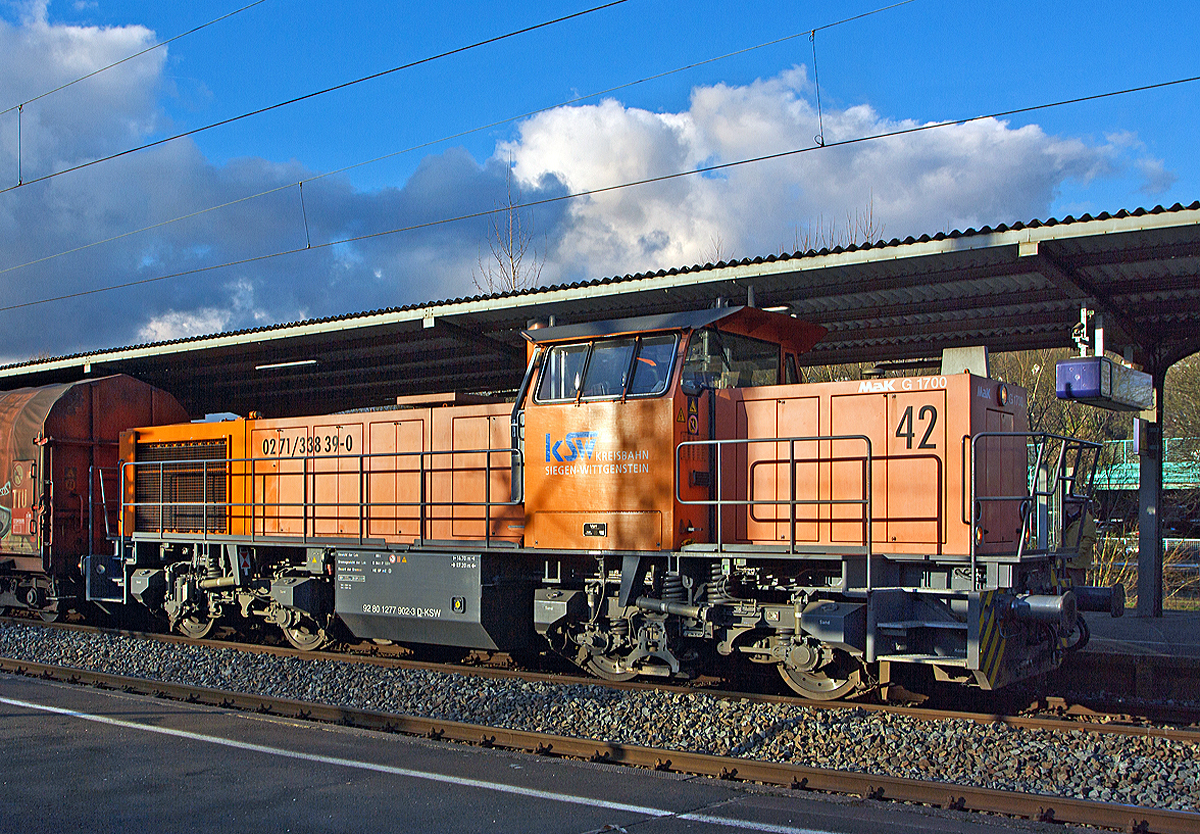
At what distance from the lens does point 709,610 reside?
8414mm

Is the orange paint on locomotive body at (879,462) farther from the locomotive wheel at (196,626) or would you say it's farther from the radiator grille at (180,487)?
the locomotive wheel at (196,626)

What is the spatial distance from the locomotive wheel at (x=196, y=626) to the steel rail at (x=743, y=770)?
136 inches

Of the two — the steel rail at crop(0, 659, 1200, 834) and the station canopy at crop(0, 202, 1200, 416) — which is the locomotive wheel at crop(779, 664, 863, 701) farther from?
the station canopy at crop(0, 202, 1200, 416)

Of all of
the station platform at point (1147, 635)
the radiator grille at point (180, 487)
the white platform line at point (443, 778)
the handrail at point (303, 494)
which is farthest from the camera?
the radiator grille at point (180, 487)

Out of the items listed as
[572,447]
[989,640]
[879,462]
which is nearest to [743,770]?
[989,640]

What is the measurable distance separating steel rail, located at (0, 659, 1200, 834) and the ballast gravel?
0.42 meters

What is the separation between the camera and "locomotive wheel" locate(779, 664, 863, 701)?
8453mm

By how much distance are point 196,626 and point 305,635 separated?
6.70 ft

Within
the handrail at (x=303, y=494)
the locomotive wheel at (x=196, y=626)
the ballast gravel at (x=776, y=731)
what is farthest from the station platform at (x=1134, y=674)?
the locomotive wheel at (x=196, y=626)

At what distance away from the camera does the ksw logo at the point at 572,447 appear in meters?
9.02

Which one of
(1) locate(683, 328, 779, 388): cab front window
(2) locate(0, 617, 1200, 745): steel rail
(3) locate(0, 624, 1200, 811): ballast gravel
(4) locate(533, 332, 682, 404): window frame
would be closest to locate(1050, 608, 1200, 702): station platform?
(2) locate(0, 617, 1200, 745): steel rail

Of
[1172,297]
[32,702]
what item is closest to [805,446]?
[1172,297]

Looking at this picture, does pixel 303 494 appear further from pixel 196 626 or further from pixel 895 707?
pixel 895 707

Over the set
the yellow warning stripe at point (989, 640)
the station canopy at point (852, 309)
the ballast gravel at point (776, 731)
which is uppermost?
A: the station canopy at point (852, 309)
